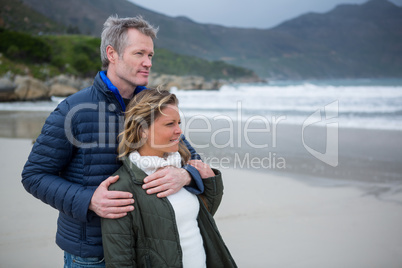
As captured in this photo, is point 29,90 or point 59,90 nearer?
point 29,90

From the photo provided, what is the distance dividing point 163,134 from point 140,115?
16 centimetres

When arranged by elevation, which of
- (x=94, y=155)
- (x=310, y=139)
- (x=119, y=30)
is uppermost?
(x=119, y=30)

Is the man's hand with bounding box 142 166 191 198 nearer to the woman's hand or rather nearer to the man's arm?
the woman's hand

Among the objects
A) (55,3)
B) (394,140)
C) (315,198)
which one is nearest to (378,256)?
(315,198)

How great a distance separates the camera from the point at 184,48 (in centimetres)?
16238

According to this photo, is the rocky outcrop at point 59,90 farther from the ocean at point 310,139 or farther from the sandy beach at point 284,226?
the sandy beach at point 284,226

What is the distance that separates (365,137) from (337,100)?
29.4 ft

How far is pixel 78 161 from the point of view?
169cm

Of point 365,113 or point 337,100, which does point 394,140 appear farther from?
point 337,100

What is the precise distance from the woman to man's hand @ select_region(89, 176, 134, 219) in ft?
0.13

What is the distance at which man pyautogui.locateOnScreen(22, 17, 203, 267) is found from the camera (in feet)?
5.15

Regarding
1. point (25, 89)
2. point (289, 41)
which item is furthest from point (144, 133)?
point (289, 41)

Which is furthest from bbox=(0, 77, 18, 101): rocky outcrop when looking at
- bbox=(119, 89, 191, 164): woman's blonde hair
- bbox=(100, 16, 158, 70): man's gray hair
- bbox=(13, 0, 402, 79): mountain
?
bbox=(13, 0, 402, 79): mountain

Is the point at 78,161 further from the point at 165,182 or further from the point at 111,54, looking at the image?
the point at 111,54
